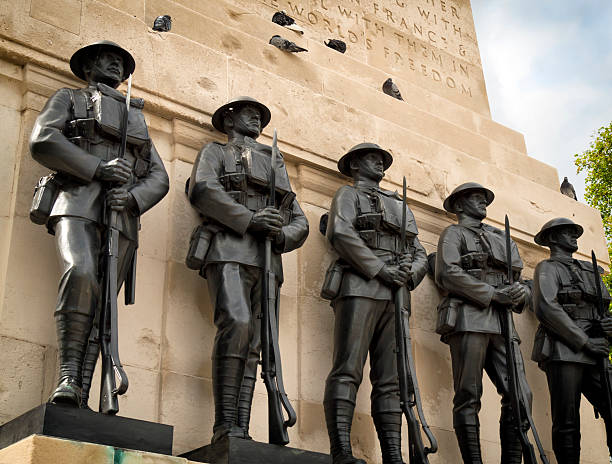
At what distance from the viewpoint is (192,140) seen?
919 cm

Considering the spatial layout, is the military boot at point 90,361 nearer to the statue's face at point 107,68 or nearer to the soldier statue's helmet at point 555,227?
the statue's face at point 107,68

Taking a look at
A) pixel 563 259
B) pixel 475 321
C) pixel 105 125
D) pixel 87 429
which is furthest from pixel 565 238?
pixel 87 429

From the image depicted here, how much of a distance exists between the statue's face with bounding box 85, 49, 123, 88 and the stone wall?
24.4 inches

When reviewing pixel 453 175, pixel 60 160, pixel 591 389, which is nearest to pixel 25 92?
pixel 60 160

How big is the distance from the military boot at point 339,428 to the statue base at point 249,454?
2.88 feet

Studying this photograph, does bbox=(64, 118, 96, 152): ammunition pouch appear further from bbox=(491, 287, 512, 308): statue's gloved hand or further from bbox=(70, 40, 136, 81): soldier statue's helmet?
bbox=(491, 287, 512, 308): statue's gloved hand

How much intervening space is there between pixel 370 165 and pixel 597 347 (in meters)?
3.06

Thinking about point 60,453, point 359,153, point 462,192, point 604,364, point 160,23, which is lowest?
point 60,453

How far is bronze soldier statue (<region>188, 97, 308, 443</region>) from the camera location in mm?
7480

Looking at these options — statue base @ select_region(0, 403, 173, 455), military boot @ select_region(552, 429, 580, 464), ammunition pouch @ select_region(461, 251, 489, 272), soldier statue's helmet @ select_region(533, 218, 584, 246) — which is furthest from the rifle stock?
soldier statue's helmet @ select_region(533, 218, 584, 246)

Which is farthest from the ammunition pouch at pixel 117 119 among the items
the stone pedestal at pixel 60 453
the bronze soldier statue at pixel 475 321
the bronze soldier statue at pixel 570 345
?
the bronze soldier statue at pixel 570 345

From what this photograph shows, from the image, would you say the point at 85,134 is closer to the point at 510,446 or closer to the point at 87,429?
the point at 87,429

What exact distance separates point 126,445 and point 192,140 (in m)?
3.80

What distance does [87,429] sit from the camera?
6.07 m
